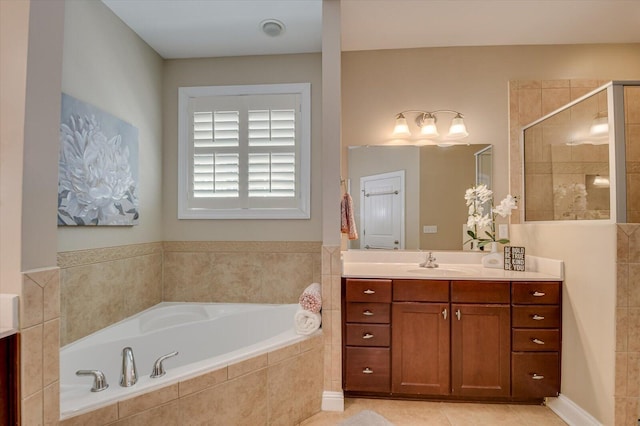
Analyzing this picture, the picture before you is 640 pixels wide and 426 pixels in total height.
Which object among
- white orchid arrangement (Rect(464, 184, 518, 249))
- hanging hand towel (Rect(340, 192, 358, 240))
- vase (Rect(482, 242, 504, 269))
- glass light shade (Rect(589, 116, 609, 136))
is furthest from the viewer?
white orchid arrangement (Rect(464, 184, 518, 249))

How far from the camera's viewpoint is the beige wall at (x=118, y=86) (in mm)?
1986

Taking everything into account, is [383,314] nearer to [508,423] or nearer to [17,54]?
[508,423]

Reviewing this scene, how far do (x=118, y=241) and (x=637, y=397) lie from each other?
3.36m

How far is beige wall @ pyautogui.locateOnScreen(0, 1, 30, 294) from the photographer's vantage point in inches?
41.4

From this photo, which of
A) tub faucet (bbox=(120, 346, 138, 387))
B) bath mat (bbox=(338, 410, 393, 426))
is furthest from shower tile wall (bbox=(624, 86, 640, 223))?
tub faucet (bbox=(120, 346, 138, 387))

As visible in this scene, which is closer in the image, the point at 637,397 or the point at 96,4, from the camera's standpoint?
the point at 637,397

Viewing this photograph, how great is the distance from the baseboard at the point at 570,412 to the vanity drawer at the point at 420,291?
95cm

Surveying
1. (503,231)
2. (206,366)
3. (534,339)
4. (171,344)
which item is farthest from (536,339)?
(171,344)

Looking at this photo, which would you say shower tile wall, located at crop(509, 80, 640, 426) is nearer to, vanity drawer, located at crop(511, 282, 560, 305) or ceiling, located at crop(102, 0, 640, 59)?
vanity drawer, located at crop(511, 282, 560, 305)

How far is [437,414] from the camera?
207 cm

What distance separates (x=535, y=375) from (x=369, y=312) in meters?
1.13

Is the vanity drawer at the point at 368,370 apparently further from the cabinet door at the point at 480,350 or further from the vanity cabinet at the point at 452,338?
the cabinet door at the point at 480,350

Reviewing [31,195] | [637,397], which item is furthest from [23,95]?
[637,397]

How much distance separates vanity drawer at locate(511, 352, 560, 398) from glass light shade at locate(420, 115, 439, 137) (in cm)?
176
